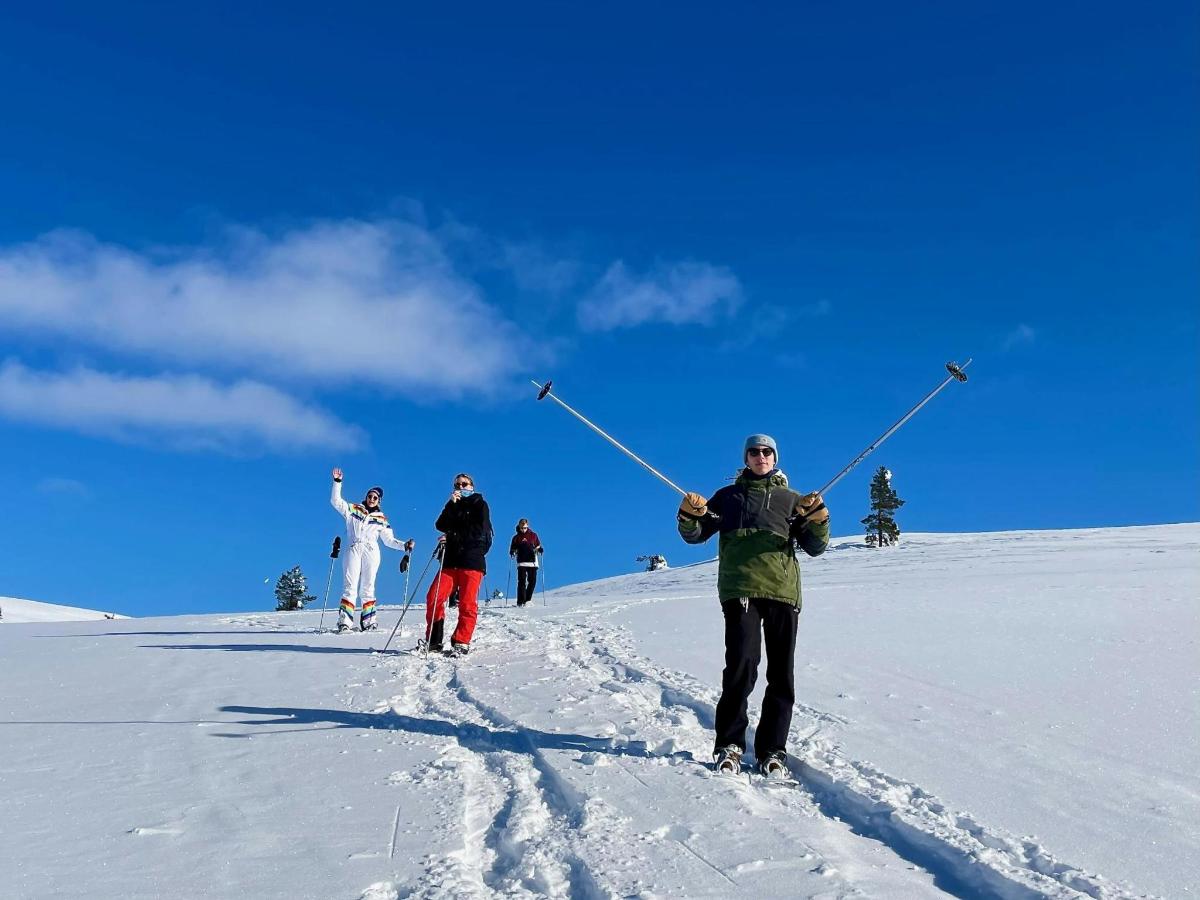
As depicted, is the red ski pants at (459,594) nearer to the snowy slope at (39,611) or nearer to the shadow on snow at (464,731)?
the shadow on snow at (464,731)

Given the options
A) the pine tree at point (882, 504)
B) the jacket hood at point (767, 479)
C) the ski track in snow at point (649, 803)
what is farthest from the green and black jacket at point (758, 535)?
the pine tree at point (882, 504)

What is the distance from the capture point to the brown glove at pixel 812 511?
17.2 feet

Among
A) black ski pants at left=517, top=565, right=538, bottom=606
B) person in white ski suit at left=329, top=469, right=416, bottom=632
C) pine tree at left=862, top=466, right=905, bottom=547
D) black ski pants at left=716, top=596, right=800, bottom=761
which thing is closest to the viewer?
black ski pants at left=716, top=596, right=800, bottom=761

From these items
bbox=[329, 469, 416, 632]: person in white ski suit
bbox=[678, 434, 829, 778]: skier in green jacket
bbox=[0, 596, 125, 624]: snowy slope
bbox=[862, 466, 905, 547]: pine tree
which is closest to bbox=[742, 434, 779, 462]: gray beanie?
bbox=[678, 434, 829, 778]: skier in green jacket

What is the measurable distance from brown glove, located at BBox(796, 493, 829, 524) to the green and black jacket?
1.2 inches

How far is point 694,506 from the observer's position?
5246mm

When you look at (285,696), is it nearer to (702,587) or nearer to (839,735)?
(839,735)

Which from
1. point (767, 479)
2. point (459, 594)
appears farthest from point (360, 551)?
point (767, 479)

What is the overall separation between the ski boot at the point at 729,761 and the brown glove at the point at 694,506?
1405 millimetres

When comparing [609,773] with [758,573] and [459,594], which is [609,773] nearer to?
[758,573]

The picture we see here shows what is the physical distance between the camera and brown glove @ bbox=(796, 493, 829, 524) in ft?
17.2

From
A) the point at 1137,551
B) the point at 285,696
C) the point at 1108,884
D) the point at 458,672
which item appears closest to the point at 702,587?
the point at 1137,551

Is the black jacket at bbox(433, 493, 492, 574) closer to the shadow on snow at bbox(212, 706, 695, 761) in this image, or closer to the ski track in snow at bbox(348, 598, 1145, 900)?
the ski track in snow at bbox(348, 598, 1145, 900)

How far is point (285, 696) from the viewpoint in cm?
722
